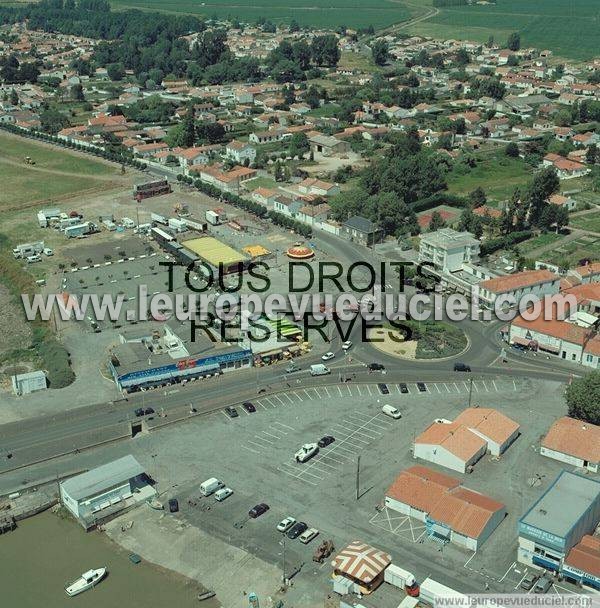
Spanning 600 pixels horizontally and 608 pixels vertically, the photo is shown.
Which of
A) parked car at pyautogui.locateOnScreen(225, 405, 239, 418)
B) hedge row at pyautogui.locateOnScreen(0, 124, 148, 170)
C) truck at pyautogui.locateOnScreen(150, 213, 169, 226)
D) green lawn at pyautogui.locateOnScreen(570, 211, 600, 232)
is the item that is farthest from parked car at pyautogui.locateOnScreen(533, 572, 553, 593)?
hedge row at pyautogui.locateOnScreen(0, 124, 148, 170)

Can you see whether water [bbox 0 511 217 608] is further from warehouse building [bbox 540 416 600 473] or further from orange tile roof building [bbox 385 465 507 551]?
warehouse building [bbox 540 416 600 473]

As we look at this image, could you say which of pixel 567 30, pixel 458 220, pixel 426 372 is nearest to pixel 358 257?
pixel 458 220

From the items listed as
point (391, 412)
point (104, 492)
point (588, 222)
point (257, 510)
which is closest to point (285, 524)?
point (257, 510)

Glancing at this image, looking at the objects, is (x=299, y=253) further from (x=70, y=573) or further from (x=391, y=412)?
(x=70, y=573)

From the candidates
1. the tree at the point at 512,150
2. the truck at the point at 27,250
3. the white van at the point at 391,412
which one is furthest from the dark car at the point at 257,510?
the tree at the point at 512,150

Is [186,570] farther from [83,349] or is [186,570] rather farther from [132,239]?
[132,239]
